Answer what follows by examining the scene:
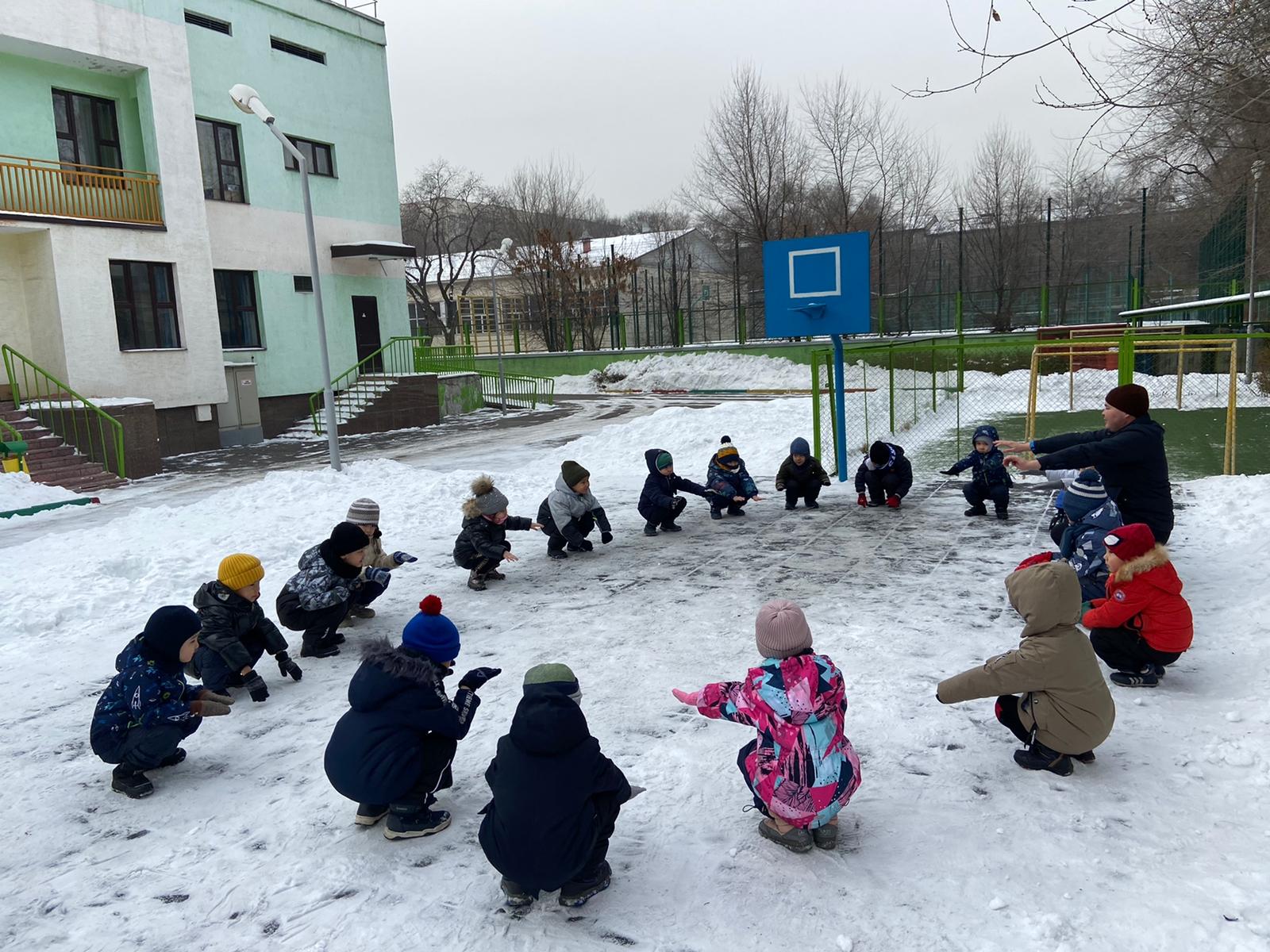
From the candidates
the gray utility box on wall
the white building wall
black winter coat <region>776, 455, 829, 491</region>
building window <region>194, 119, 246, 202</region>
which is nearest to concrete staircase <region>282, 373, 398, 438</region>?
the gray utility box on wall

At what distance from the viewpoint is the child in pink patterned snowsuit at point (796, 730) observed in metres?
3.30

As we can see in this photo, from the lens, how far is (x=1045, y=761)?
3951 millimetres

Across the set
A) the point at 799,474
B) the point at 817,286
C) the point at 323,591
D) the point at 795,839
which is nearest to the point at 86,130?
the point at 817,286

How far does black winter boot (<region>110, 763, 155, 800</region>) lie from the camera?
418 cm

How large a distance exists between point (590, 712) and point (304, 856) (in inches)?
67.1

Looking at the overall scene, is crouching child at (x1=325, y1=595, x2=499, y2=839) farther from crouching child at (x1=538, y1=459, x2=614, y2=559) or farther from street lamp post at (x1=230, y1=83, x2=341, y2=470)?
street lamp post at (x1=230, y1=83, x2=341, y2=470)

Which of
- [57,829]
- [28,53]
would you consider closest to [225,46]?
[28,53]

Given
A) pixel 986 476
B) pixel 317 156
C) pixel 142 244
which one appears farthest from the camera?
pixel 317 156

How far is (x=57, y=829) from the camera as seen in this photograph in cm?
392

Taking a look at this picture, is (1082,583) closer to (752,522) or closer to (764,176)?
(752,522)

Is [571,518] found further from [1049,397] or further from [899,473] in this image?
[1049,397]

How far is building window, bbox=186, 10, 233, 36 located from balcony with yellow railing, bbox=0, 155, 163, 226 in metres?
4.24

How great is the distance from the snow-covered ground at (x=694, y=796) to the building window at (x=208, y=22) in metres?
17.9

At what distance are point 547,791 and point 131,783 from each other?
8.16ft
